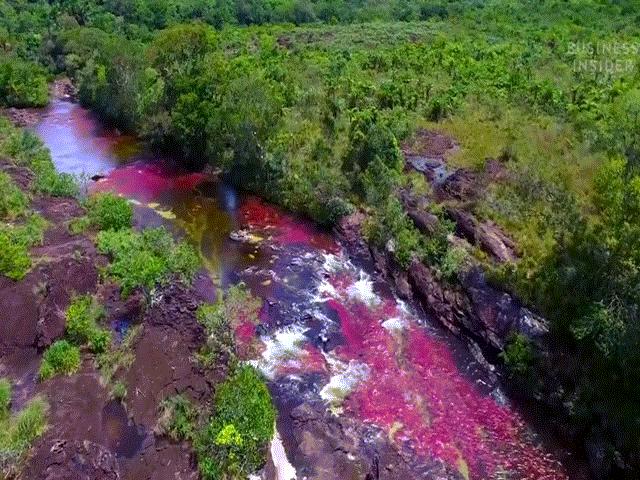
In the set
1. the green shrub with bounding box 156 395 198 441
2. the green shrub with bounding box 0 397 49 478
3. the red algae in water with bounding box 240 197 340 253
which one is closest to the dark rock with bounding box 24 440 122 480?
the green shrub with bounding box 0 397 49 478

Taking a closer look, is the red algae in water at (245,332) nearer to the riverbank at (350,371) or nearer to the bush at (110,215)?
the riverbank at (350,371)

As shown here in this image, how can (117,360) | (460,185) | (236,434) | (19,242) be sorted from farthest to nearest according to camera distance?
1. (460,185)
2. (19,242)
3. (117,360)
4. (236,434)

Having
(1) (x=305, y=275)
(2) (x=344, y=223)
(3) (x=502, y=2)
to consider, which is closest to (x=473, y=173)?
(2) (x=344, y=223)

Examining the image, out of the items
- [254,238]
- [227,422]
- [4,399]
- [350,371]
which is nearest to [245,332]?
[350,371]

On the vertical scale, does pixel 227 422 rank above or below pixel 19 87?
above

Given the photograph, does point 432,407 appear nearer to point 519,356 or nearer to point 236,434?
point 519,356

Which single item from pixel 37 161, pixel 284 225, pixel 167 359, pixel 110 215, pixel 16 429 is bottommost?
pixel 284 225

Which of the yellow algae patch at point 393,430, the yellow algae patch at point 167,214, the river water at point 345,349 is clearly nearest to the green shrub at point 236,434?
the river water at point 345,349
